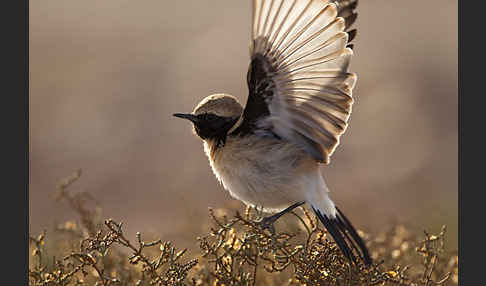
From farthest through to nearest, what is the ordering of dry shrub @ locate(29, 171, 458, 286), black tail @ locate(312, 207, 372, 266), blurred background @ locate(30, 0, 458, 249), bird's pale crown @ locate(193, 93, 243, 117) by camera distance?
blurred background @ locate(30, 0, 458, 249) → bird's pale crown @ locate(193, 93, 243, 117) → black tail @ locate(312, 207, 372, 266) → dry shrub @ locate(29, 171, 458, 286)

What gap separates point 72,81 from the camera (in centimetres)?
1230

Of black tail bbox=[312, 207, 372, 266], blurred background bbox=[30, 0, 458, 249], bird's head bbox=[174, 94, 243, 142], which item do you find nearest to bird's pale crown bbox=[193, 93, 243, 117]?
bird's head bbox=[174, 94, 243, 142]

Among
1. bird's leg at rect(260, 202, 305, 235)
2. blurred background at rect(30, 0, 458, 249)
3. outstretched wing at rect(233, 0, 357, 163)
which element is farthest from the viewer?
blurred background at rect(30, 0, 458, 249)

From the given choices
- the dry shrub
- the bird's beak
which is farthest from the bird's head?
the dry shrub

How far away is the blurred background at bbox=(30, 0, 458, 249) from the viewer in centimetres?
933

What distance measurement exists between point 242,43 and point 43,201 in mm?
5585

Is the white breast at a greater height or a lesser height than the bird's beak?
lesser

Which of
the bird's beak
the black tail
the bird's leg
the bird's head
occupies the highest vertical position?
the bird's beak

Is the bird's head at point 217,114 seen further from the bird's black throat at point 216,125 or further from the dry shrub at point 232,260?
the dry shrub at point 232,260

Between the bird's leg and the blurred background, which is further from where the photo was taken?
the blurred background

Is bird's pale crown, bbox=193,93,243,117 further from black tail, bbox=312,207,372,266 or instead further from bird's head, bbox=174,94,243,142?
black tail, bbox=312,207,372,266

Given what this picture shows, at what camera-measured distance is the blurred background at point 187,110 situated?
30.6 feet

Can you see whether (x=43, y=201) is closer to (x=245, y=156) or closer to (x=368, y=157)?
(x=368, y=157)

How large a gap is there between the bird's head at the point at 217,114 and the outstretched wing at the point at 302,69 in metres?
0.31
